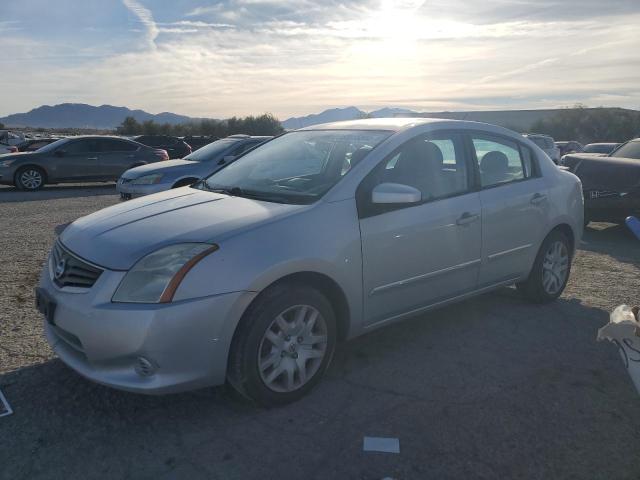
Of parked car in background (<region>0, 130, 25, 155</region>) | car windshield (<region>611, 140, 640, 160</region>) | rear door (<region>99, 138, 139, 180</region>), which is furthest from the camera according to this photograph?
parked car in background (<region>0, 130, 25, 155</region>)

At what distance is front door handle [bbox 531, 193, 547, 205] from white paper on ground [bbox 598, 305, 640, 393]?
232cm

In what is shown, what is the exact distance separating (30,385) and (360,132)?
9.48ft

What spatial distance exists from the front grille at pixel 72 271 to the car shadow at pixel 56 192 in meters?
11.3

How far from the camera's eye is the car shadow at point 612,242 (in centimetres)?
771

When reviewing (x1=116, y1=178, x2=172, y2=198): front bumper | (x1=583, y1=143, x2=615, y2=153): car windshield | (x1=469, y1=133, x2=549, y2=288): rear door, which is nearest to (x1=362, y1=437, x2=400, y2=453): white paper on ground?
(x1=469, y1=133, x2=549, y2=288): rear door

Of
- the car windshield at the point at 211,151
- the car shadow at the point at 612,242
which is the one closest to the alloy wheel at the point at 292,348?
the car shadow at the point at 612,242

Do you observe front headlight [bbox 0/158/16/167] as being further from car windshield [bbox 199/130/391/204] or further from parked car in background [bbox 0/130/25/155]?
car windshield [bbox 199/130/391/204]

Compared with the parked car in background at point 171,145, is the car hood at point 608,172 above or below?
below

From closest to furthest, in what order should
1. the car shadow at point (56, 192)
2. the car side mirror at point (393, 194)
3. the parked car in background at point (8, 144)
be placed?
the car side mirror at point (393, 194) < the car shadow at point (56, 192) < the parked car in background at point (8, 144)

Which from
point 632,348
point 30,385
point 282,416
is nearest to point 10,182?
point 30,385

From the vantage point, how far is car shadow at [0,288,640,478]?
2.92 m

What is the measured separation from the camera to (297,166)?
4496mm

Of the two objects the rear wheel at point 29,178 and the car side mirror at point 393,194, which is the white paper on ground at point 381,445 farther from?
the rear wheel at point 29,178

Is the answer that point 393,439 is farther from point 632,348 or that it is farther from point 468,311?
point 468,311
